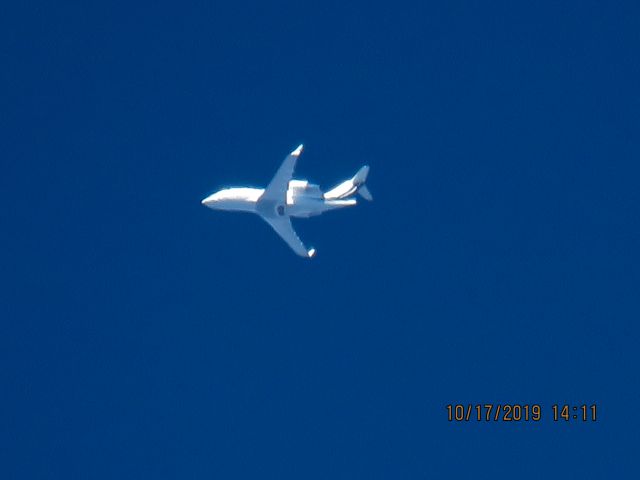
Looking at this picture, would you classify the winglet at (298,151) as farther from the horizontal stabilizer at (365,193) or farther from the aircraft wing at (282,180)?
the horizontal stabilizer at (365,193)

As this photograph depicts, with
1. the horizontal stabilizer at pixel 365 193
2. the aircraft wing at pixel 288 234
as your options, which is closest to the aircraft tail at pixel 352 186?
the horizontal stabilizer at pixel 365 193

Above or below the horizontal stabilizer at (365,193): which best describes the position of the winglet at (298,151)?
below

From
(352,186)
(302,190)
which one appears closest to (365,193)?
(352,186)

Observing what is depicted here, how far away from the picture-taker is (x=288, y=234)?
55062mm

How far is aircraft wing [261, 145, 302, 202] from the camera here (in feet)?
→ 170

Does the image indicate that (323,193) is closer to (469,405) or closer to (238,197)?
(238,197)

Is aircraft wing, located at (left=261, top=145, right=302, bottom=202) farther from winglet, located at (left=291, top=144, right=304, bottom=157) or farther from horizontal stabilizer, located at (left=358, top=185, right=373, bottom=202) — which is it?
horizontal stabilizer, located at (left=358, top=185, right=373, bottom=202)

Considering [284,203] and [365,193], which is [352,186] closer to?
[365,193]

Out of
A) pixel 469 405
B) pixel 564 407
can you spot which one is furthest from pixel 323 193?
pixel 564 407

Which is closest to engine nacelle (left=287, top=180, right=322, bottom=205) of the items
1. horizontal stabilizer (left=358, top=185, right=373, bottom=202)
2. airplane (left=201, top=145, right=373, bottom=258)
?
airplane (left=201, top=145, right=373, bottom=258)

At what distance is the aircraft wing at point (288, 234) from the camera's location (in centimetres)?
5483

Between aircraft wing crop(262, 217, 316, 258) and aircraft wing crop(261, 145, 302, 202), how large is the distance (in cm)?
150

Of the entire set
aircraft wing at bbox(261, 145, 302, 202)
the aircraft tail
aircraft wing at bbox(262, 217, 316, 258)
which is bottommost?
aircraft wing at bbox(262, 217, 316, 258)

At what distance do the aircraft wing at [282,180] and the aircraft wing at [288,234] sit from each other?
4.93ft
